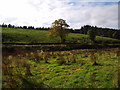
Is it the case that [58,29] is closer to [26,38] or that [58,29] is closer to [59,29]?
[59,29]

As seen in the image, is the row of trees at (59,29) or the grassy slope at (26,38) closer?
the row of trees at (59,29)

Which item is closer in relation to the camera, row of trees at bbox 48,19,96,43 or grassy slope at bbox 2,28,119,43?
row of trees at bbox 48,19,96,43

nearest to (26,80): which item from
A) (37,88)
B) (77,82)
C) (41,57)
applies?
(37,88)

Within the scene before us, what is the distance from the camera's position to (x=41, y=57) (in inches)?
635

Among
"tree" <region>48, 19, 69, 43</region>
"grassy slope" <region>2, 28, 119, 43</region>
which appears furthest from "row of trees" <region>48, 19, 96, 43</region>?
"grassy slope" <region>2, 28, 119, 43</region>

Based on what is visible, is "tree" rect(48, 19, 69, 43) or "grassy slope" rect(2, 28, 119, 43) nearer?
"tree" rect(48, 19, 69, 43)

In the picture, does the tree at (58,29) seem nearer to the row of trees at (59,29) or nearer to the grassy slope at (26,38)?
the row of trees at (59,29)

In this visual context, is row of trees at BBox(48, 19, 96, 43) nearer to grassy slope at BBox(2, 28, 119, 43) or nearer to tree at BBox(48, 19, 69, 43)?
tree at BBox(48, 19, 69, 43)

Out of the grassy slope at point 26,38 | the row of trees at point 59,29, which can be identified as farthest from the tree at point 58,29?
the grassy slope at point 26,38

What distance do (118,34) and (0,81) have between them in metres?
112

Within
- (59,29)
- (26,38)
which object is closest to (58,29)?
(59,29)

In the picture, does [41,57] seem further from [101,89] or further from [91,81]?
[101,89]

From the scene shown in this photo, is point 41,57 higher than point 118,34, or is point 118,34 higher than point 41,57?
point 118,34

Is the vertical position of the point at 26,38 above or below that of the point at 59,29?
below
